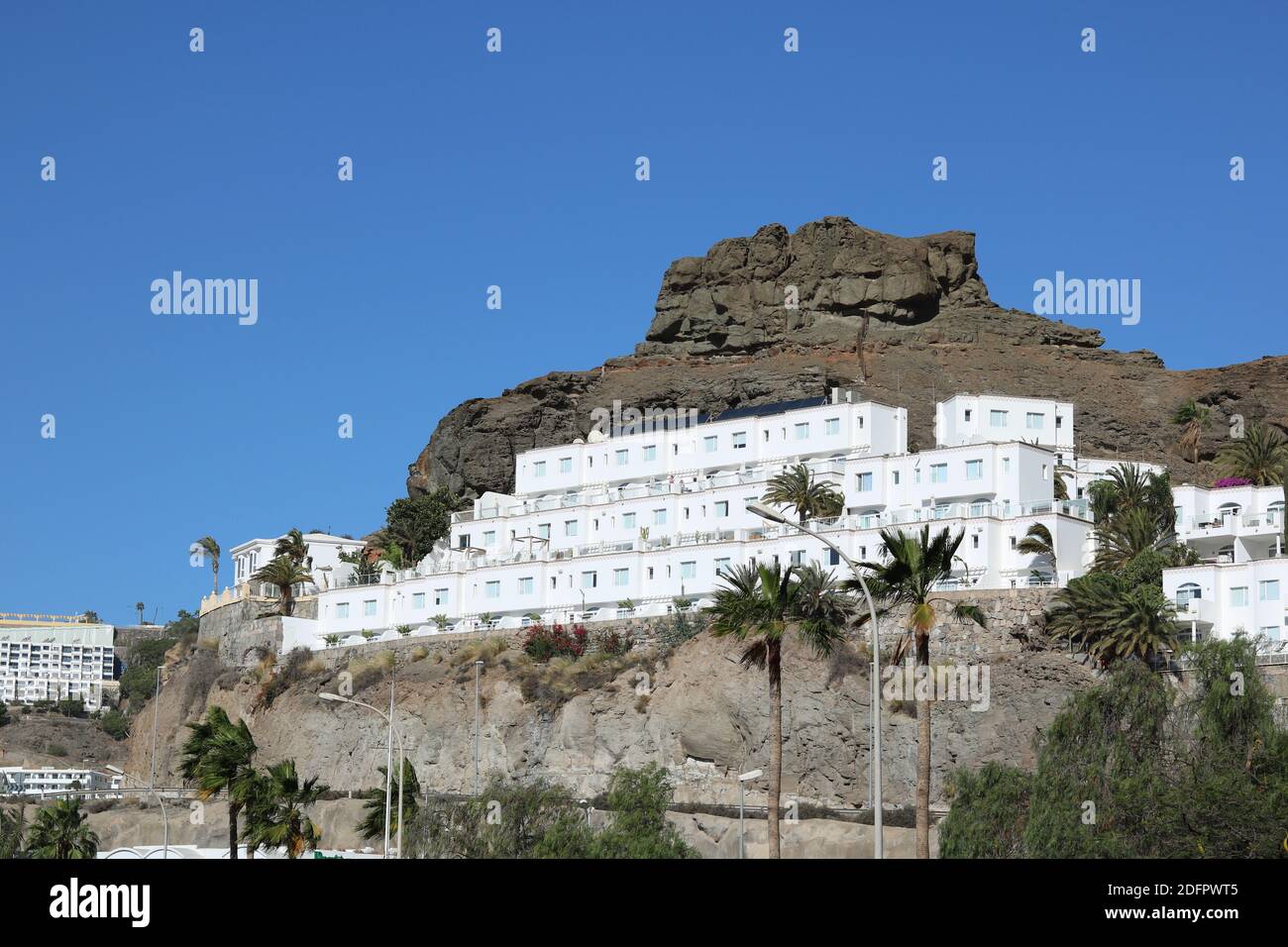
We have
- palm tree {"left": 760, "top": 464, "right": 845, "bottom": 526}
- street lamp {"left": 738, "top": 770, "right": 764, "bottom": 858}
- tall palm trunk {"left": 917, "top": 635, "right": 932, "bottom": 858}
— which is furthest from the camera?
palm tree {"left": 760, "top": 464, "right": 845, "bottom": 526}

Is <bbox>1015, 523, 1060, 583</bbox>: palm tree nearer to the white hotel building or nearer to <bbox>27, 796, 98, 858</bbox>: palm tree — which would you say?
the white hotel building

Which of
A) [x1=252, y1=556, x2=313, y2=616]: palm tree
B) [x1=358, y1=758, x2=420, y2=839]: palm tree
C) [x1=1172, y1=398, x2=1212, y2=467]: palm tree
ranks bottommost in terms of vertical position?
[x1=358, y1=758, x2=420, y2=839]: palm tree

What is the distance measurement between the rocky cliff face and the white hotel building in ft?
46.5

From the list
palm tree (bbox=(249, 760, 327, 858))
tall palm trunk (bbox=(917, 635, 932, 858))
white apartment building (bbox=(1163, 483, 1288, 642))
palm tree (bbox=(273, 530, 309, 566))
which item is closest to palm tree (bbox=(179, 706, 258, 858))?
palm tree (bbox=(249, 760, 327, 858))

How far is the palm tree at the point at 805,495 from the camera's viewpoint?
98.6m

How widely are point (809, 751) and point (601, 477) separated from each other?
36.8 metres

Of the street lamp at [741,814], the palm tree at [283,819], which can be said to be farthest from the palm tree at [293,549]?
the palm tree at [283,819]

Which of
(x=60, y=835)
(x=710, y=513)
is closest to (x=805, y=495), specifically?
(x=710, y=513)

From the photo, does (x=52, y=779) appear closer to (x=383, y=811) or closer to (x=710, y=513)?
(x=710, y=513)

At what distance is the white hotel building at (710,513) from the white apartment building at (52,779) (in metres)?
38.6

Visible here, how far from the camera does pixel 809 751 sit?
275 feet

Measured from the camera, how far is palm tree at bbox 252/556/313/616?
117750 mm
